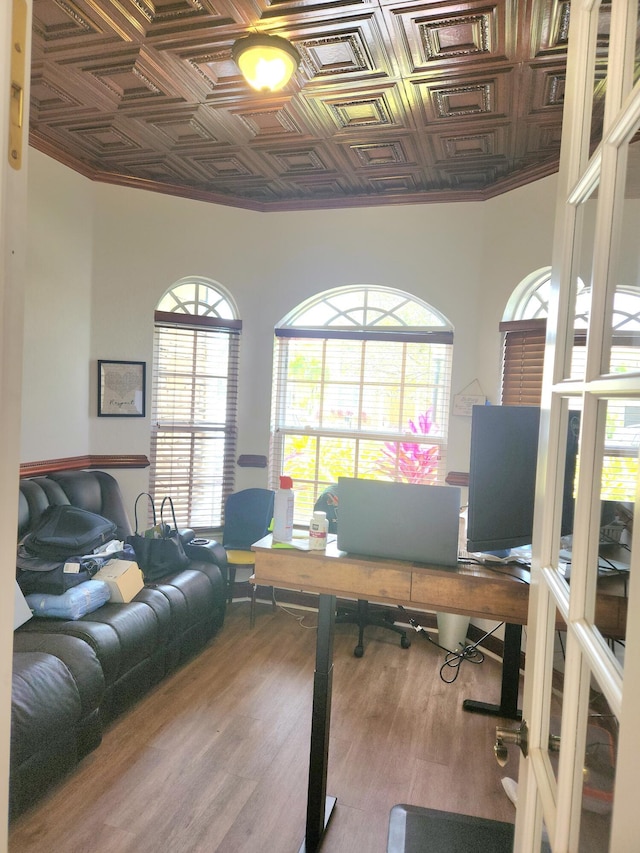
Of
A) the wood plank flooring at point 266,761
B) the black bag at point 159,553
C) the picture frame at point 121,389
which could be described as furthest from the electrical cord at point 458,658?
the picture frame at point 121,389

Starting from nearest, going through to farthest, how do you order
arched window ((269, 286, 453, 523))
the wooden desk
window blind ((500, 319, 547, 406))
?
the wooden desk < window blind ((500, 319, 547, 406)) < arched window ((269, 286, 453, 523))

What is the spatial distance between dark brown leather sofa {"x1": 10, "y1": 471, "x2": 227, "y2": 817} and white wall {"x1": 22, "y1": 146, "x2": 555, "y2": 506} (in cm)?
38

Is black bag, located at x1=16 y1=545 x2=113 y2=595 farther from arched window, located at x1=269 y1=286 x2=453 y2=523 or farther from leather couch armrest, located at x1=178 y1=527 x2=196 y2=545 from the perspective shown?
arched window, located at x1=269 y1=286 x2=453 y2=523

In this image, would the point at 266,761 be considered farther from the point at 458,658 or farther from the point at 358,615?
the point at 458,658

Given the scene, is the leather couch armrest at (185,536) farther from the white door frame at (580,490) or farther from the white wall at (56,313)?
the white door frame at (580,490)

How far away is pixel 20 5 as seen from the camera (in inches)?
22.4

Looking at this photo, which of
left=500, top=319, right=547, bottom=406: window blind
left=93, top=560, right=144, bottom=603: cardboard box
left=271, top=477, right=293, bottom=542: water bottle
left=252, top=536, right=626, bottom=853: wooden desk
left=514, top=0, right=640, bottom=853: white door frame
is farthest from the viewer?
left=500, top=319, right=547, bottom=406: window blind

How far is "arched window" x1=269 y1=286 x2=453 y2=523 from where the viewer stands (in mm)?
3912

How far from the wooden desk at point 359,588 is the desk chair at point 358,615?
161 cm

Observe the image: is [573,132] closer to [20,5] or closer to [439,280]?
[20,5]

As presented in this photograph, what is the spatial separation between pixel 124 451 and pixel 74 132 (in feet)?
6.54

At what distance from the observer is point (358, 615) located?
3.57 metres

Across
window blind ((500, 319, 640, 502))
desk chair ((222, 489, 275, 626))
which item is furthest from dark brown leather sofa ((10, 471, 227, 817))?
window blind ((500, 319, 640, 502))

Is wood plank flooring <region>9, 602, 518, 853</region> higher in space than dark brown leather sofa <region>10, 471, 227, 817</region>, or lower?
lower
